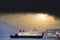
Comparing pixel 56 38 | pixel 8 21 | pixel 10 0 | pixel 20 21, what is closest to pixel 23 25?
pixel 20 21

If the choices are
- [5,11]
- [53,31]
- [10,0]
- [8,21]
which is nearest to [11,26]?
[8,21]

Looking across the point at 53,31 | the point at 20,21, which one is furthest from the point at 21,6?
the point at 53,31

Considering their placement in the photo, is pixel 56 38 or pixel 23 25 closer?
pixel 56 38

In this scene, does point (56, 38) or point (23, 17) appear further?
point (23, 17)

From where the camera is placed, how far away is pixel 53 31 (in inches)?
114

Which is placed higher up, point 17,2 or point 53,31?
point 17,2

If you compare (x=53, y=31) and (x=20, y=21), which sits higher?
(x=20, y=21)

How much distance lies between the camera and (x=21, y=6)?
115 inches

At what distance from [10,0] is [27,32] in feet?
2.24

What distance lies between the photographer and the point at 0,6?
115 inches

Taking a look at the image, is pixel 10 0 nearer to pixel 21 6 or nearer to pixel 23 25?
pixel 21 6

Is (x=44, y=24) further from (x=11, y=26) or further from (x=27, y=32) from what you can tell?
(x=11, y=26)

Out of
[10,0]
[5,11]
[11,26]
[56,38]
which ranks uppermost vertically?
[10,0]

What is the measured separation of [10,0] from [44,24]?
0.80 metres
